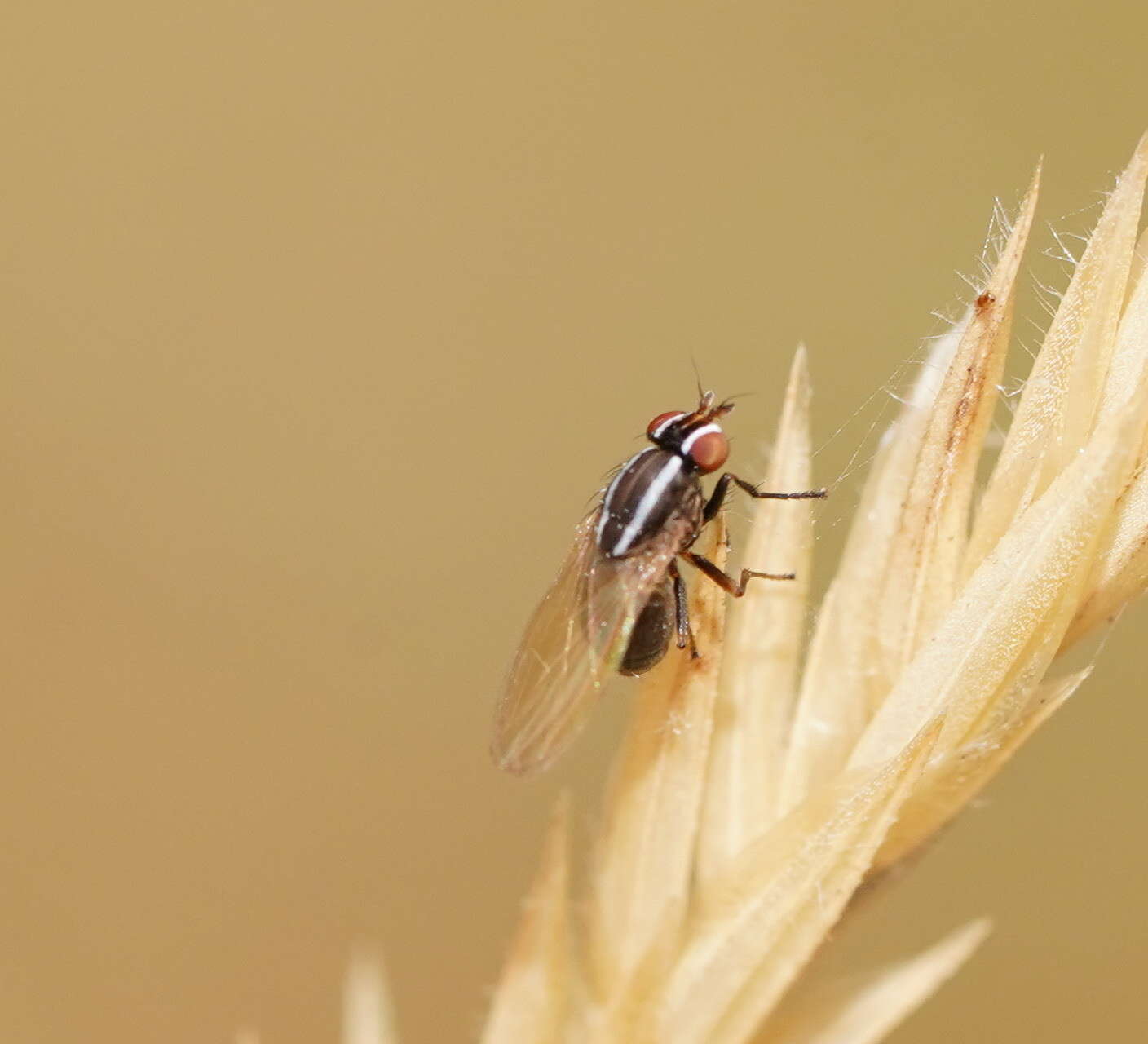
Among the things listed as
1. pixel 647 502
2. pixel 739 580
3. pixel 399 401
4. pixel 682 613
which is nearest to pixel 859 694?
pixel 739 580

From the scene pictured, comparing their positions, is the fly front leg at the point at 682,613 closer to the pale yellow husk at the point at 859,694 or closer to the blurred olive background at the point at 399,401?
the pale yellow husk at the point at 859,694

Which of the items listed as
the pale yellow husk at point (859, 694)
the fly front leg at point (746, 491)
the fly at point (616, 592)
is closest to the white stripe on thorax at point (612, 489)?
the fly at point (616, 592)

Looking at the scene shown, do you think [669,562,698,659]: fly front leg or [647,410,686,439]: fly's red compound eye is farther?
[647,410,686,439]: fly's red compound eye

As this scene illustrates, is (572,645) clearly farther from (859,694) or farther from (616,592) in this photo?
(859,694)

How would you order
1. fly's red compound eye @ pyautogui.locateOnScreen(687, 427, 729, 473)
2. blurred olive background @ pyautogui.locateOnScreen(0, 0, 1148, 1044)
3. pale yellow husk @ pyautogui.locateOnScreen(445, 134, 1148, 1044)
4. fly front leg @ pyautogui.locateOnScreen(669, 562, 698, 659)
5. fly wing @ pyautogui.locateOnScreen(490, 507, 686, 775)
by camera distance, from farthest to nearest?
blurred olive background @ pyautogui.locateOnScreen(0, 0, 1148, 1044) → fly's red compound eye @ pyautogui.locateOnScreen(687, 427, 729, 473) → fly wing @ pyautogui.locateOnScreen(490, 507, 686, 775) → fly front leg @ pyautogui.locateOnScreen(669, 562, 698, 659) → pale yellow husk @ pyautogui.locateOnScreen(445, 134, 1148, 1044)

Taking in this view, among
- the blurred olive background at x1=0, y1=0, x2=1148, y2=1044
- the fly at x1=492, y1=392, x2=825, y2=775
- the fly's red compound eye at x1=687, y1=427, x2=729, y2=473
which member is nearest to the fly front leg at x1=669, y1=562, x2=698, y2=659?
the fly at x1=492, y1=392, x2=825, y2=775

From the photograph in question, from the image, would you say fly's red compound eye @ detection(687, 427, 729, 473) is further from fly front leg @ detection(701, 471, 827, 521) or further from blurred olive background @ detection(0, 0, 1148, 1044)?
blurred olive background @ detection(0, 0, 1148, 1044)

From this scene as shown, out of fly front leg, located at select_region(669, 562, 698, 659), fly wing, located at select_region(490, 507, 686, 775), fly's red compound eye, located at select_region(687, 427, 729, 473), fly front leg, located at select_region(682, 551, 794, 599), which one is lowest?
fly wing, located at select_region(490, 507, 686, 775)
